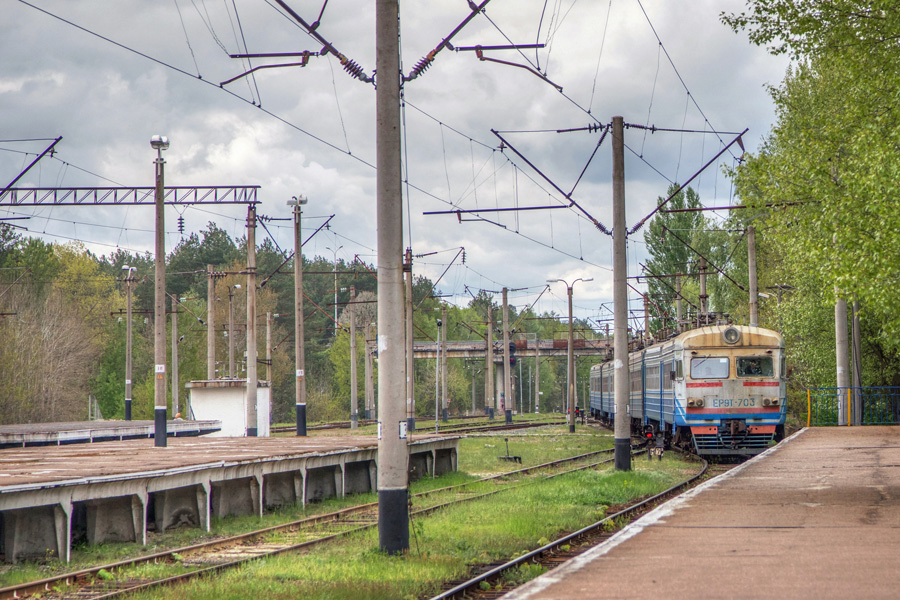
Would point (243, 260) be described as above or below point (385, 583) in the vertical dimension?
above

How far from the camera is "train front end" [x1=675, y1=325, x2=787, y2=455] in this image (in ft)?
88.3

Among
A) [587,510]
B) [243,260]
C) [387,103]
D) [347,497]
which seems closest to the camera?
[387,103]

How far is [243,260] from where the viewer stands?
346 feet

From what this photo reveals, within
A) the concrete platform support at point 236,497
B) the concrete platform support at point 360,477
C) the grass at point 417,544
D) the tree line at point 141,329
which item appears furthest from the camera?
the tree line at point 141,329

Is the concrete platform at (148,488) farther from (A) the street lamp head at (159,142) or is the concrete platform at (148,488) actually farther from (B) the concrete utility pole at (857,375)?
(B) the concrete utility pole at (857,375)

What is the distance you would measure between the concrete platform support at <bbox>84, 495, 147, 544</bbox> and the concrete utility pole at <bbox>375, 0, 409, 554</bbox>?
4448 mm

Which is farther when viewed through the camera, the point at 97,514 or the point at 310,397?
the point at 310,397

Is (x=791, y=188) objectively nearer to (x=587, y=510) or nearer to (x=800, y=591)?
(x=587, y=510)

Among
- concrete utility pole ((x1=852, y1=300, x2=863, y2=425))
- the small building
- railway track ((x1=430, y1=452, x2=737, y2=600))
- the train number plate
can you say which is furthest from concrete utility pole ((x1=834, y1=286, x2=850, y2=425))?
the small building

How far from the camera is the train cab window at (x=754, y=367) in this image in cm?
2712

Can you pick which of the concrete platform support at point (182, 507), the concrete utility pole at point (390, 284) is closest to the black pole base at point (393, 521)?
the concrete utility pole at point (390, 284)

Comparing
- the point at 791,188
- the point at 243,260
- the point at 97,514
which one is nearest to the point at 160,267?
the point at 97,514

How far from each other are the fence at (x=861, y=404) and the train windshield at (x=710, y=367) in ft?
26.8

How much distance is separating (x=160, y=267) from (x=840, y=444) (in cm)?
1799
